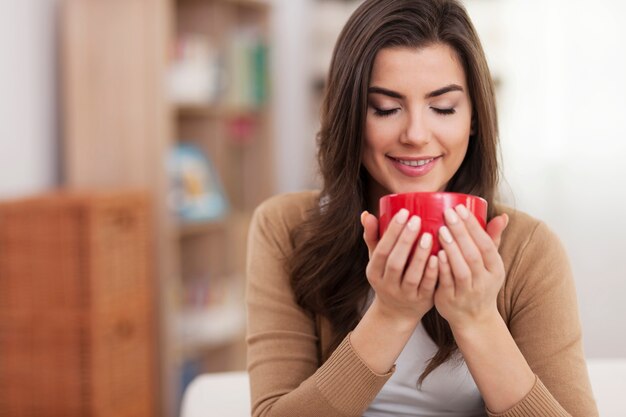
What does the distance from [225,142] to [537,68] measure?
54.2 inches

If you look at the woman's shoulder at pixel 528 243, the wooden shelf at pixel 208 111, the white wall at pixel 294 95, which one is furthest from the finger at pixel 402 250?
the white wall at pixel 294 95

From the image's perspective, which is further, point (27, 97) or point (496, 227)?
point (27, 97)

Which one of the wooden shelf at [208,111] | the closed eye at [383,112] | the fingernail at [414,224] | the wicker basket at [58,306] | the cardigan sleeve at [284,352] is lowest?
the wicker basket at [58,306]

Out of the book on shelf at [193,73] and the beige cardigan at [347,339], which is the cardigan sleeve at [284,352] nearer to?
the beige cardigan at [347,339]

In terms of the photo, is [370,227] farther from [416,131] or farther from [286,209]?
[286,209]

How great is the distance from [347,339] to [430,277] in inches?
7.6

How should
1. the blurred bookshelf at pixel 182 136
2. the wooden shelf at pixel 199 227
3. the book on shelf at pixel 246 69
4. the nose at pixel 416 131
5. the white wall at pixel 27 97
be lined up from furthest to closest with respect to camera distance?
the book on shelf at pixel 246 69, the wooden shelf at pixel 199 227, the blurred bookshelf at pixel 182 136, the white wall at pixel 27 97, the nose at pixel 416 131

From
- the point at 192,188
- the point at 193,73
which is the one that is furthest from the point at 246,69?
the point at 192,188

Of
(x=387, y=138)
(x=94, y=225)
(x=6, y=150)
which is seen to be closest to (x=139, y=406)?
(x=94, y=225)

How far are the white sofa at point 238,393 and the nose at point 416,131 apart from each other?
518 mm

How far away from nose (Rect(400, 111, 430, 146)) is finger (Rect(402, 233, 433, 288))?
0.25 m

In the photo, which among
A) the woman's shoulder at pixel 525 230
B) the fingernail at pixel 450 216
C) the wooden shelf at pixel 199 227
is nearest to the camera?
the fingernail at pixel 450 216

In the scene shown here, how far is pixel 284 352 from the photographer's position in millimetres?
1251

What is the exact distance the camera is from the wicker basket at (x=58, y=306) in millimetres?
2295
